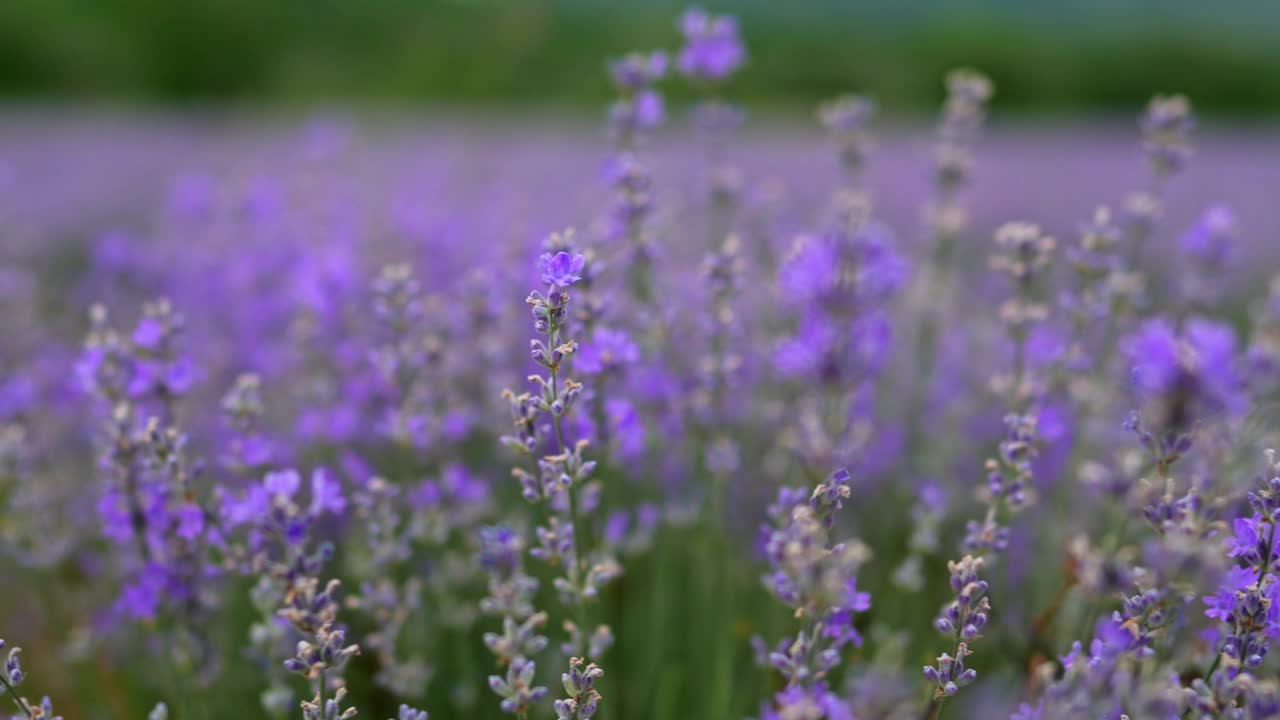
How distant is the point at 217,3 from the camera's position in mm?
11586

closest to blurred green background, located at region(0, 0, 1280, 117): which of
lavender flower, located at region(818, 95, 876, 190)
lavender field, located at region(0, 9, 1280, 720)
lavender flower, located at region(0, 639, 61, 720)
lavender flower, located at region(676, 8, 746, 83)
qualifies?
lavender field, located at region(0, 9, 1280, 720)

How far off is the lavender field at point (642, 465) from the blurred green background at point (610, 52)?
299 inches

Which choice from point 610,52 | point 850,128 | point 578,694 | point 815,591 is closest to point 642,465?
point 850,128

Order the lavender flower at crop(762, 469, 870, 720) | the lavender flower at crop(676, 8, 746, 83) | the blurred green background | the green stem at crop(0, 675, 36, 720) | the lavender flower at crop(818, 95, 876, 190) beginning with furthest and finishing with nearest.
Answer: the blurred green background, the lavender flower at crop(818, 95, 876, 190), the lavender flower at crop(676, 8, 746, 83), the green stem at crop(0, 675, 36, 720), the lavender flower at crop(762, 469, 870, 720)

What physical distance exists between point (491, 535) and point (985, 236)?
5.21 m

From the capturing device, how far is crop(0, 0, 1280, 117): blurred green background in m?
11.3

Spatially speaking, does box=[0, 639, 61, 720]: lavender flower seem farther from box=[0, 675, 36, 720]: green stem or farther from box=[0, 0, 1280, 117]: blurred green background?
box=[0, 0, 1280, 117]: blurred green background

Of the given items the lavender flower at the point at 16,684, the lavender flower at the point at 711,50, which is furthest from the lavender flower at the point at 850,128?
the lavender flower at the point at 16,684

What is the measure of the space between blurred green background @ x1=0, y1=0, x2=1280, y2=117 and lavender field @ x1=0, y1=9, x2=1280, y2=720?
7.58 m

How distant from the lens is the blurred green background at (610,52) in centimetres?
1130

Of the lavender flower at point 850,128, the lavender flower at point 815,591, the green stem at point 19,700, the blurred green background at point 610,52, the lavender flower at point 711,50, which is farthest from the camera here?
the blurred green background at point 610,52

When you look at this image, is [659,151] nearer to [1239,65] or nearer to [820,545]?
[820,545]

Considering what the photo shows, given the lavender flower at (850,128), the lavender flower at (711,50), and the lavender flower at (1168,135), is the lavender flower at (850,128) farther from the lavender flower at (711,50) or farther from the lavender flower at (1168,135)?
the lavender flower at (1168,135)

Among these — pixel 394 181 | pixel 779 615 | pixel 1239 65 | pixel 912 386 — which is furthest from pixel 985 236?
pixel 1239 65
